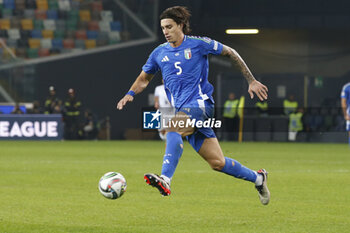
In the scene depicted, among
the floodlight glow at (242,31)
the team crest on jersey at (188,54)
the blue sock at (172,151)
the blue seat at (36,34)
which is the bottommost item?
the blue sock at (172,151)

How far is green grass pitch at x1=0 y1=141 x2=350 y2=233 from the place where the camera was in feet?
22.0

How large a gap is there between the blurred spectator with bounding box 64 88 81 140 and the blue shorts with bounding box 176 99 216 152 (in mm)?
17702

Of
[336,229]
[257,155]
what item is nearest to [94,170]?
[257,155]

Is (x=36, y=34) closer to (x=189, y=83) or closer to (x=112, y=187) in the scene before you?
(x=189, y=83)

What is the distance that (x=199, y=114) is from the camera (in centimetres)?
702

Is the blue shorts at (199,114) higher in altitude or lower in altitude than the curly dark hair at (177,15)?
lower

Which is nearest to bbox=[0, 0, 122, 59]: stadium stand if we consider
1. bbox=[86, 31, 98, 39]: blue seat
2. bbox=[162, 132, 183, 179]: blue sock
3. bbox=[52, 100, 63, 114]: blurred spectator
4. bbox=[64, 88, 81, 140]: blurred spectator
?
bbox=[86, 31, 98, 39]: blue seat

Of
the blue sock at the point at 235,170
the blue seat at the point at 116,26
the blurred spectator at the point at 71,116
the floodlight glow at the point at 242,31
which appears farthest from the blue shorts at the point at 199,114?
the floodlight glow at the point at 242,31

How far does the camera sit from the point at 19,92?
1035 inches

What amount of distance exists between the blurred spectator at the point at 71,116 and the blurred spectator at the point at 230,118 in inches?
199

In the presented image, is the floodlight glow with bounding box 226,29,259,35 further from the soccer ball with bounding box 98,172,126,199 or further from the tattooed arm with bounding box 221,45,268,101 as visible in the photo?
the soccer ball with bounding box 98,172,126,199

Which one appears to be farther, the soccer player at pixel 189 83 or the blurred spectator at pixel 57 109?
the blurred spectator at pixel 57 109

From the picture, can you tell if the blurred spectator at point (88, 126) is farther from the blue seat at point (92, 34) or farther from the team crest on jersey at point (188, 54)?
the team crest on jersey at point (188, 54)

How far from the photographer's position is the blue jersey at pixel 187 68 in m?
7.14
